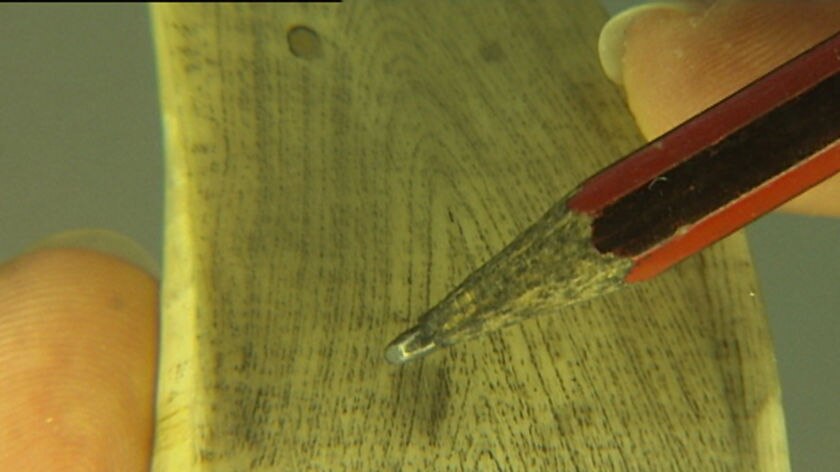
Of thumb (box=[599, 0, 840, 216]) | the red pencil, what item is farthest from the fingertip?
the red pencil

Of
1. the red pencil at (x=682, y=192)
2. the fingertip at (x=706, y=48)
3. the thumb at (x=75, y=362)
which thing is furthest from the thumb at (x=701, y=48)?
the thumb at (x=75, y=362)

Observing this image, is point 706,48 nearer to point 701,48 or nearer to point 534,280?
point 701,48

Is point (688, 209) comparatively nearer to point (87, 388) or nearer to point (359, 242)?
point (359, 242)

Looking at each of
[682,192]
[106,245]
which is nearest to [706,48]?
[682,192]

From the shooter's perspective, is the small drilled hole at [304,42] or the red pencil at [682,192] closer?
the red pencil at [682,192]

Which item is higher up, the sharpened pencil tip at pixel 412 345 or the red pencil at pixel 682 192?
the red pencil at pixel 682 192

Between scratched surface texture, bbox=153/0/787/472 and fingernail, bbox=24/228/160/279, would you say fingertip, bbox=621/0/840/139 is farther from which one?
fingernail, bbox=24/228/160/279

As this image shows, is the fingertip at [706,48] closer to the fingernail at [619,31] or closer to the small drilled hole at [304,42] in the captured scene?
the fingernail at [619,31]
